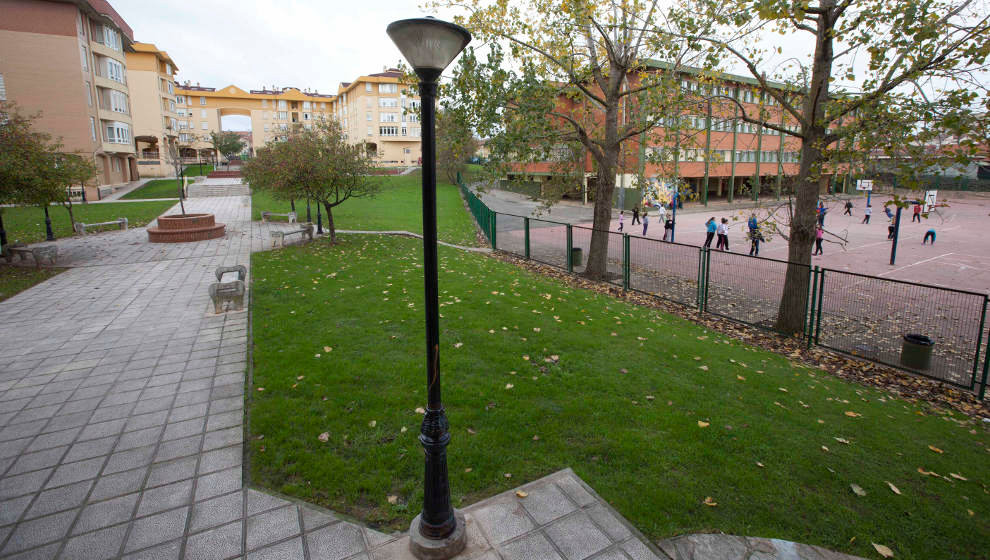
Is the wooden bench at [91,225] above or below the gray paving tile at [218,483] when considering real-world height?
above

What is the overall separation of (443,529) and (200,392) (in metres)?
4.23

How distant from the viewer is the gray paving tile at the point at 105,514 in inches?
152

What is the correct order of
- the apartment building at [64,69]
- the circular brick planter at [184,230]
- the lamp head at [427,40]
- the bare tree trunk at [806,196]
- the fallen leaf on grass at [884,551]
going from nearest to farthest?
the lamp head at [427,40] → the fallen leaf on grass at [884,551] → the bare tree trunk at [806,196] → the circular brick planter at [184,230] → the apartment building at [64,69]

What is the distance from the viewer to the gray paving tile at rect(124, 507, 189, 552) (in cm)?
369

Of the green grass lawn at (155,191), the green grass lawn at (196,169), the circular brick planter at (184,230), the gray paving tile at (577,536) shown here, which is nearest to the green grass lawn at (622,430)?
the gray paving tile at (577,536)

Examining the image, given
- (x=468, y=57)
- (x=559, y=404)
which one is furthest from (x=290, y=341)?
(x=468, y=57)

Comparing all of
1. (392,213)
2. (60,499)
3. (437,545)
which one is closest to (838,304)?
(437,545)

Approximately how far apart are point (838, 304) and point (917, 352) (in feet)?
14.6

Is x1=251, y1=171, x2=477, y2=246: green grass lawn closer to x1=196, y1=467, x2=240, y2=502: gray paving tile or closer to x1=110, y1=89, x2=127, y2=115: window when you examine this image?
x1=110, y1=89, x2=127, y2=115: window

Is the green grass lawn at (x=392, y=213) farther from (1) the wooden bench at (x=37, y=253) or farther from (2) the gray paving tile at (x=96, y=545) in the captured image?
(2) the gray paving tile at (x=96, y=545)

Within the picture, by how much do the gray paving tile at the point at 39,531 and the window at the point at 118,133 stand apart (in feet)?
158

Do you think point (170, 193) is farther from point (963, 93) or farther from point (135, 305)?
point (963, 93)

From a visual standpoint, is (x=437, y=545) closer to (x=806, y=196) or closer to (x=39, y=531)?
(x=39, y=531)

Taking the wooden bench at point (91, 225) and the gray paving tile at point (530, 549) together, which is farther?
Result: the wooden bench at point (91, 225)
